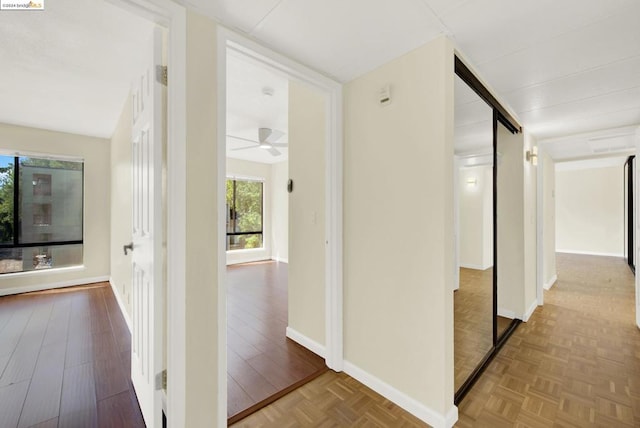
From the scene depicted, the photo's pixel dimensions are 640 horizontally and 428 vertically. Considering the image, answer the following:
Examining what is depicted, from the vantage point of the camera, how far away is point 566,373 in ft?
6.94

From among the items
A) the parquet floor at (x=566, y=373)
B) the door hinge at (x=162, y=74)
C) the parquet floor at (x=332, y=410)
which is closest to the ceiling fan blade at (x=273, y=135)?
the door hinge at (x=162, y=74)

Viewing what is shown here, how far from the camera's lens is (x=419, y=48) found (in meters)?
1.66

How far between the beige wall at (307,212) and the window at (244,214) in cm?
415

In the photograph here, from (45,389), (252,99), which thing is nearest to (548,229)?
(252,99)

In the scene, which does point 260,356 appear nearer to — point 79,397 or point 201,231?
point 79,397

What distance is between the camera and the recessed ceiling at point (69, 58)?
1.62 m

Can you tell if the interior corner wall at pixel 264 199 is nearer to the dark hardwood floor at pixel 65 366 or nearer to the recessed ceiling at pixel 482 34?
the dark hardwood floor at pixel 65 366

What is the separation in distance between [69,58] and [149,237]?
6.08 feet

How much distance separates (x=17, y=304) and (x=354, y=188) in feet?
15.4

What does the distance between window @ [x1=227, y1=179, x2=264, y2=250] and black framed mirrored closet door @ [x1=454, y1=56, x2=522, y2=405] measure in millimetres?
4699

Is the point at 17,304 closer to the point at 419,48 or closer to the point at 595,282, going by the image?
the point at 419,48

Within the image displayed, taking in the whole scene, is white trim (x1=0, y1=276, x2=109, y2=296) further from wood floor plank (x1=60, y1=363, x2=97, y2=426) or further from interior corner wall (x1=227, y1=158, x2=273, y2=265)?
wood floor plank (x1=60, y1=363, x2=97, y2=426)

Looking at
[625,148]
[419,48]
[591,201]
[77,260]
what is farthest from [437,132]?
[591,201]

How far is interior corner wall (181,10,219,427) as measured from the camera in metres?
1.34
